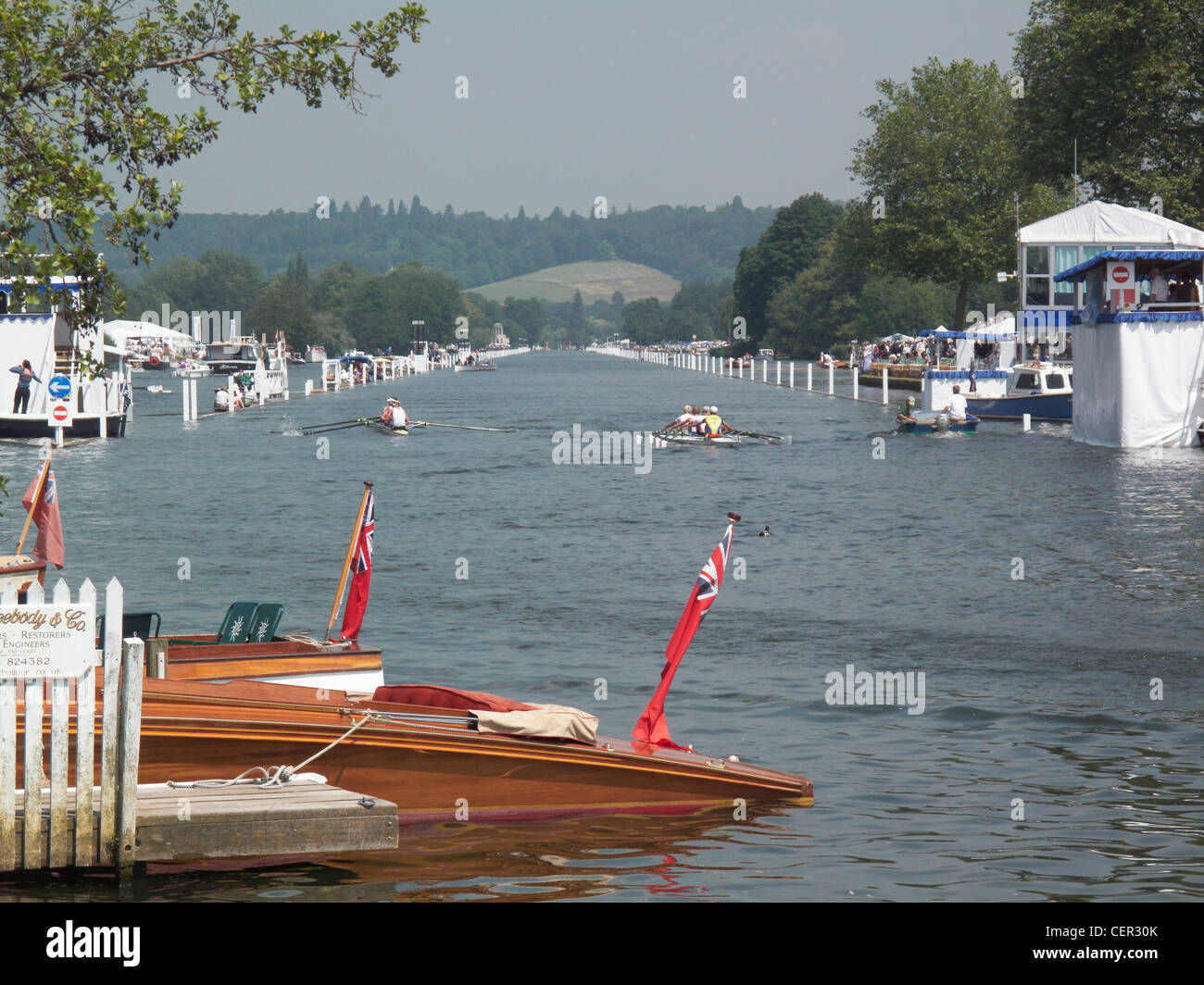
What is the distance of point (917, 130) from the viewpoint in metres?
105

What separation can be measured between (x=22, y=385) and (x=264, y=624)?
44979mm

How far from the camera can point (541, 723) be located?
40.9 ft

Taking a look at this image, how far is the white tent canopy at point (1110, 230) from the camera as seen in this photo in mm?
70500

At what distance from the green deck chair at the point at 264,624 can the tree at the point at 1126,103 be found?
68.4 m

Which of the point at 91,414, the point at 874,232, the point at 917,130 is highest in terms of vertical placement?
the point at 917,130

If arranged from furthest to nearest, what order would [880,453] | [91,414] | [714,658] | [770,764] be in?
1. [91,414]
2. [880,453]
3. [714,658]
4. [770,764]

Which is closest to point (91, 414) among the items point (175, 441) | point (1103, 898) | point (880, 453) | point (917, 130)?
point (175, 441)

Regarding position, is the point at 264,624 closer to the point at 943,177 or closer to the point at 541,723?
the point at 541,723

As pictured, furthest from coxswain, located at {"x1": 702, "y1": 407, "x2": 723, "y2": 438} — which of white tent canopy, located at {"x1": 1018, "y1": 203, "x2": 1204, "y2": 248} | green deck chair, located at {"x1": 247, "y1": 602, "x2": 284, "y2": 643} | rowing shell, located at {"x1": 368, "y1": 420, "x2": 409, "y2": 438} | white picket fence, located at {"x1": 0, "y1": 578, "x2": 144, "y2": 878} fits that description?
white picket fence, located at {"x1": 0, "y1": 578, "x2": 144, "y2": 878}

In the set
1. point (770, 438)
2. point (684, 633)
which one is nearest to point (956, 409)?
point (770, 438)

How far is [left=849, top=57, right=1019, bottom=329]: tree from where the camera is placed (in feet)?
330

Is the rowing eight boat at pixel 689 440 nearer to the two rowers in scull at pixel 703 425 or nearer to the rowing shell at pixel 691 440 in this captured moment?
the rowing shell at pixel 691 440

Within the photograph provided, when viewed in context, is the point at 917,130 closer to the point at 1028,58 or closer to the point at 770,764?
the point at 1028,58
